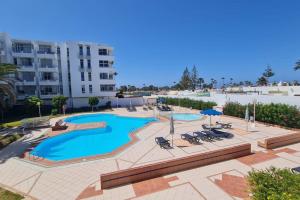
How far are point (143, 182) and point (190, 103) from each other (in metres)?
28.3

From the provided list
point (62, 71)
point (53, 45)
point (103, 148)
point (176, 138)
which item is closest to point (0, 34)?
point (53, 45)

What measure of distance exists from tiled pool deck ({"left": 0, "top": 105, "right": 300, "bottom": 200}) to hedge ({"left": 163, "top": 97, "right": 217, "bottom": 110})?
16.2 m

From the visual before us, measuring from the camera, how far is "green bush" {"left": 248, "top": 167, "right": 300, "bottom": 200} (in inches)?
158

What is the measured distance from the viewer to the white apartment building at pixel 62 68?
35062 mm

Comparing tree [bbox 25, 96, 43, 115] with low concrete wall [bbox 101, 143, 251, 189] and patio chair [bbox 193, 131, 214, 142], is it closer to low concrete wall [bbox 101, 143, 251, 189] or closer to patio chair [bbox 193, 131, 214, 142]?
low concrete wall [bbox 101, 143, 251, 189]

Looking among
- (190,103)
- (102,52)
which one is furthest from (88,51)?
(190,103)

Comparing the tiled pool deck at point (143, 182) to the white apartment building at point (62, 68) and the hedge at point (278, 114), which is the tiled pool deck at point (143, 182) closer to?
the hedge at point (278, 114)

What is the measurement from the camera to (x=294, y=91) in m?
38.1

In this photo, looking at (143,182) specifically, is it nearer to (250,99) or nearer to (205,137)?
(205,137)

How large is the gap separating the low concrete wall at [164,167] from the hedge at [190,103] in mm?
19679

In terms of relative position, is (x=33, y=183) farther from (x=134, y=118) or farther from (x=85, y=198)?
(x=134, y=118)

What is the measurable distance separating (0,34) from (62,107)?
19.1 metres

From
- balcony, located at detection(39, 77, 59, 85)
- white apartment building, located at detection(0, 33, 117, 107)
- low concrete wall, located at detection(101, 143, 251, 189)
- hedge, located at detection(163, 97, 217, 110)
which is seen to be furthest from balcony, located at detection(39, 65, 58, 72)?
low concrete wall, located at detection(101, 143, 251, 189)

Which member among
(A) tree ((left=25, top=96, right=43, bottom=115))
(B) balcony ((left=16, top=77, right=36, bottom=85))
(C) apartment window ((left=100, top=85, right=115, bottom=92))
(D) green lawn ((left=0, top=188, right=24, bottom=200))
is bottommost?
(D) green lawn ((left=0, top=188, right=24, bottom=200))
